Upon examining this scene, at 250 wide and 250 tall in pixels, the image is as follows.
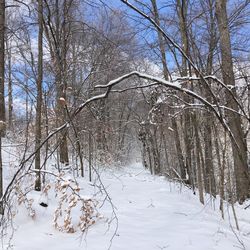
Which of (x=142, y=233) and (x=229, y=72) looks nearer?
(x=142, y=233)

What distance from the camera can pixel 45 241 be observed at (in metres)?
4.36

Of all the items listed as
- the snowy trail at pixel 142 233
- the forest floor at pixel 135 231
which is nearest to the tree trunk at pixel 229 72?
the forest floor at pixel 135 231

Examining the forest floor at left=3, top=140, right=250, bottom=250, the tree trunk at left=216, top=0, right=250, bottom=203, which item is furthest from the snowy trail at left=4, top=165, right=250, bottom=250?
the tree trunk at left=216, top=0, right=250, bottom=203

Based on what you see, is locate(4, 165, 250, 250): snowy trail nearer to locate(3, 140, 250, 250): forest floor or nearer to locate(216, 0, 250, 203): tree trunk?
locate(3, 140, 250, 250): forest floor

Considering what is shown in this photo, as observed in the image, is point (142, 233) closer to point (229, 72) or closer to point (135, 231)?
point (135, 231)

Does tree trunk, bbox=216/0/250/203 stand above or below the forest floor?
above

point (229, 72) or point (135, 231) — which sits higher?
point (229, 72)

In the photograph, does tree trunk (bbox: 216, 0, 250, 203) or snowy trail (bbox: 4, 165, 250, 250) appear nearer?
snowy trail (bbox: 4, 165, 250, 250)

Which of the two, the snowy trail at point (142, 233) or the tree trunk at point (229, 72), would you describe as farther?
the tree trunk at point (229, 72)

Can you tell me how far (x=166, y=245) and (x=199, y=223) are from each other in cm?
131

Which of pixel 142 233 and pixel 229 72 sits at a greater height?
pixel 229 72

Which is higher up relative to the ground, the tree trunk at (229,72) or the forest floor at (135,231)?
the tree trunk at (229,72)

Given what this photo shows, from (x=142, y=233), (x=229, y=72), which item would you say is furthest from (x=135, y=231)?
(x=229, y=72)

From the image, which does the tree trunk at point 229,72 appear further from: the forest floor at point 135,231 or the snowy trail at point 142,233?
the snowy trail at point 142,233
